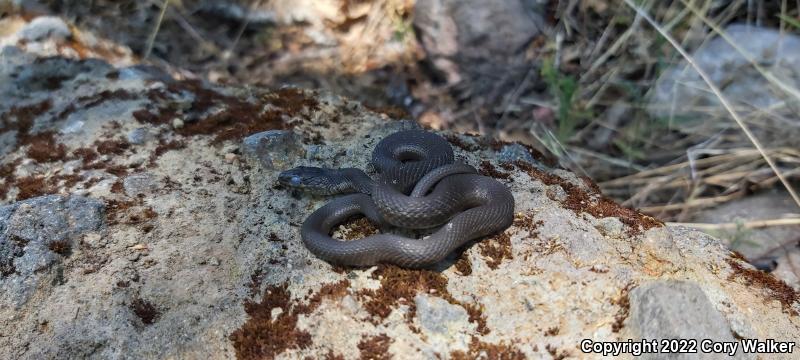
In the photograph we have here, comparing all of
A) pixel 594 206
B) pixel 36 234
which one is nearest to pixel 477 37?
pixel 594 206

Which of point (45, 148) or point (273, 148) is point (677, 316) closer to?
point (273, 148)

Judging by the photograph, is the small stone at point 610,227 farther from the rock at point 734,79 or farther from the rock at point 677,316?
the rock at point 734,79

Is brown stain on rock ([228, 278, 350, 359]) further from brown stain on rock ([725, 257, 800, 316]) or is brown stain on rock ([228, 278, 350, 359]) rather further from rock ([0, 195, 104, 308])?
brown stain on rock ([725, 257, 800, 316])

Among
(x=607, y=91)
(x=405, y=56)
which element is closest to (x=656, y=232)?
(x=607, y=91)

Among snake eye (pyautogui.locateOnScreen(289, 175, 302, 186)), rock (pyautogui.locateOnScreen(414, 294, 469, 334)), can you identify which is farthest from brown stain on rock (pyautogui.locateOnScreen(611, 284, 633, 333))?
snake eye (pyautogui.locateOnScreen(289, 175, 302, 186))

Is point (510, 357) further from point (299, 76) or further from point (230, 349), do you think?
point (299, 76)

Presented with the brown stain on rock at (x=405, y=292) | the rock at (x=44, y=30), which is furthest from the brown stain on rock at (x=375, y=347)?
the rock at (x=44, y=30)
